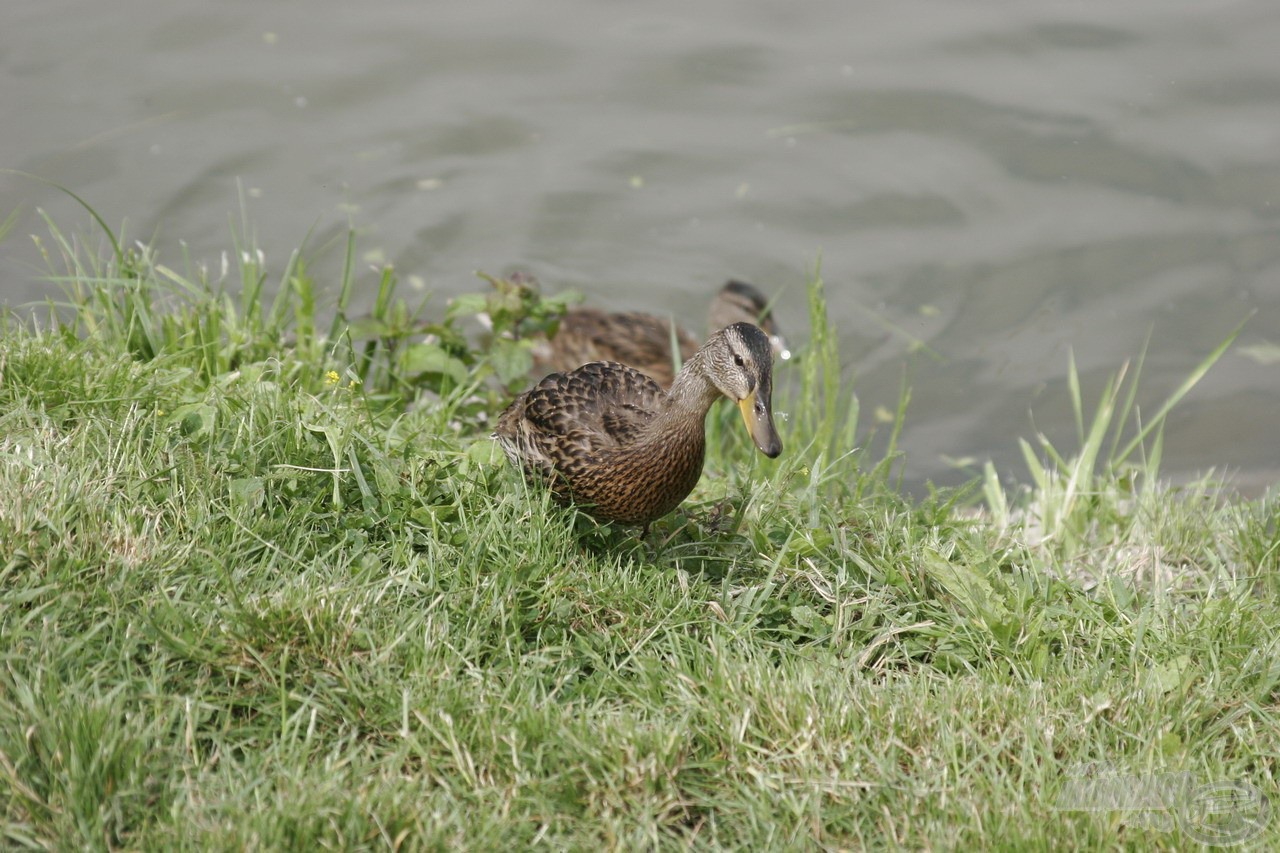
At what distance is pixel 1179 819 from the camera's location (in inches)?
112

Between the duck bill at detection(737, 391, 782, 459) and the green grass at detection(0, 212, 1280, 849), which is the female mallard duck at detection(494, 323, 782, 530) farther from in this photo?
the green grass at detection(0, 212, 1280, 849)

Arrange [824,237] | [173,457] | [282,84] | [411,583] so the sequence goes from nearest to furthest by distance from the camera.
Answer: [411,583] → [173,457] → [824,237] → [282,84]

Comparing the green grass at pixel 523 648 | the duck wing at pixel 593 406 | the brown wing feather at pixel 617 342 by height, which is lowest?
the brown wing feather at pixel 617 342

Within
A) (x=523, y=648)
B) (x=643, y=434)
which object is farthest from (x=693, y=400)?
(x=523, y=648)

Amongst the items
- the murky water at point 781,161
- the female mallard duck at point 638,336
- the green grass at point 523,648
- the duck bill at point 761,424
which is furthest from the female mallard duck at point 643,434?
the murky water at point 781,161

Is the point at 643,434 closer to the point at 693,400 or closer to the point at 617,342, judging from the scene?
the point at 693,400

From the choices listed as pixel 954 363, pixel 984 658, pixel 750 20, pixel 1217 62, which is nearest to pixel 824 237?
pixel 954 363

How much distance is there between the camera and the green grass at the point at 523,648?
2.74 metres

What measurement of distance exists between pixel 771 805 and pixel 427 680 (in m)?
0.89

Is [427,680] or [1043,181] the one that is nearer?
[427,680]

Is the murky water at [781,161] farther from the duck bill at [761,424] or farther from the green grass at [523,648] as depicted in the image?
the duck bill at [761,424]

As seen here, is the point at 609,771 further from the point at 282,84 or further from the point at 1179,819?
the point at 282,84

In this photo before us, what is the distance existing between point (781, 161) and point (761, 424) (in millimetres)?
4482

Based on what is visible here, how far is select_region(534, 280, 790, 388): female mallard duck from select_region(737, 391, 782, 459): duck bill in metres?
2.69
